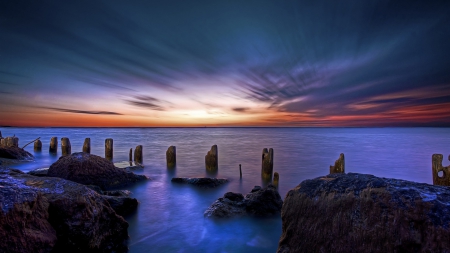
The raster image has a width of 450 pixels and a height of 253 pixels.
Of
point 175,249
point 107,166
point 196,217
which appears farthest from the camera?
point 107,166

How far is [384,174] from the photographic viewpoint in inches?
709

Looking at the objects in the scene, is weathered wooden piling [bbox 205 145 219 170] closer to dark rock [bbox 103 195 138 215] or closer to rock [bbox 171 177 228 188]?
rock [bbox 171 177 228 188]

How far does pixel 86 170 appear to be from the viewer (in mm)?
9906

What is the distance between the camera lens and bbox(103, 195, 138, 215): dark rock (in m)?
7.35

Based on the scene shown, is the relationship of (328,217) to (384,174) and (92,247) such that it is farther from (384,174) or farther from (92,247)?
(384,174)

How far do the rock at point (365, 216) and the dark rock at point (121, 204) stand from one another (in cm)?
565

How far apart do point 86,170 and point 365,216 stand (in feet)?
33.3

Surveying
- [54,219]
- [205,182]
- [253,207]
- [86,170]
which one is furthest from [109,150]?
[54,219]

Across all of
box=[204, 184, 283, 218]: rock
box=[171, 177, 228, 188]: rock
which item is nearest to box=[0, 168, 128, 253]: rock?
box=[204, 184, 283, 218]: rock

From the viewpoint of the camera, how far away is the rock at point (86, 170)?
963cm

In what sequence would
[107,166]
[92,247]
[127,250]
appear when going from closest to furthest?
[92,247] → [127,250] → [107,166]

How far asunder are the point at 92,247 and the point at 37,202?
1.31 metres

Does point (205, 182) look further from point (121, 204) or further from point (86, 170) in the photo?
point (86, 170)

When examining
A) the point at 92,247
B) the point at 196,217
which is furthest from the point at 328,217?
the point at 196,217
